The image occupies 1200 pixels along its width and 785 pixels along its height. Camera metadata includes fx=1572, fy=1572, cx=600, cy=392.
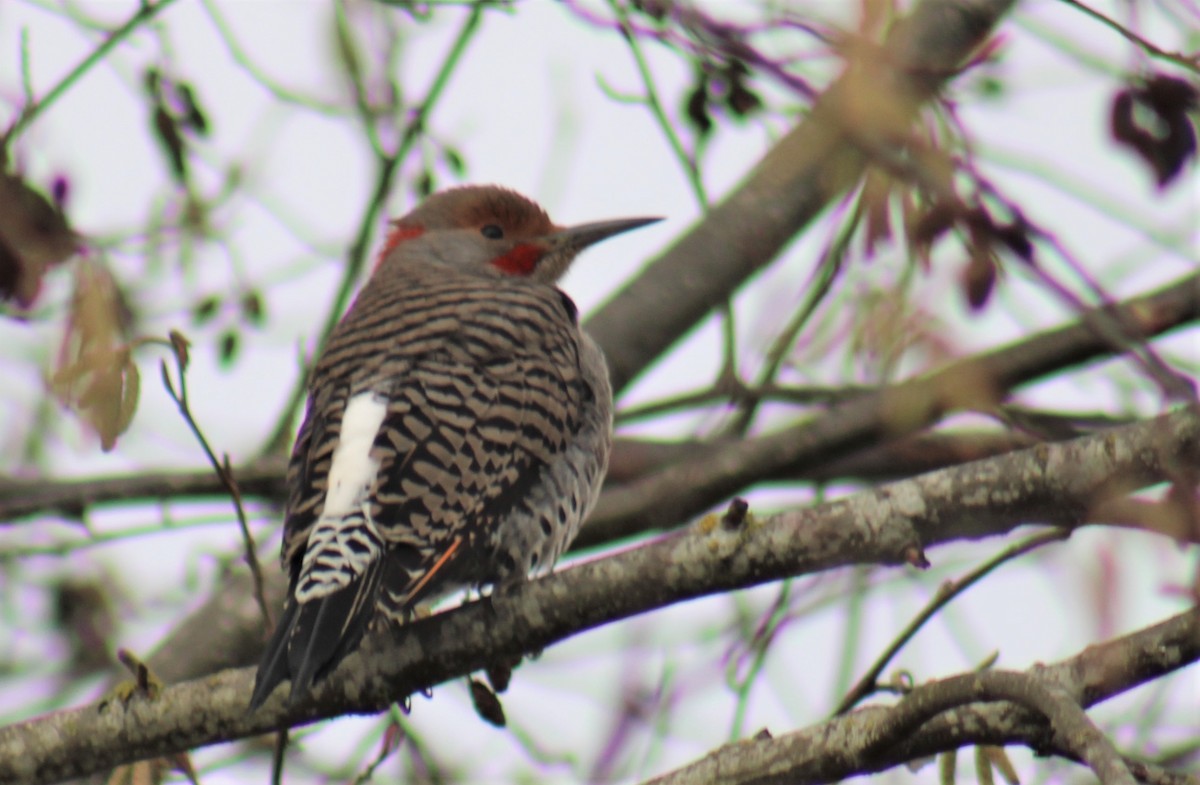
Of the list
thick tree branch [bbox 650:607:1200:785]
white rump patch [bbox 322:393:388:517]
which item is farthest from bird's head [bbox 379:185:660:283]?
thick tree branch [bbox 650:607:1200:785]

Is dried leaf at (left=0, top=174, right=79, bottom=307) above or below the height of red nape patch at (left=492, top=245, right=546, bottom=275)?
below

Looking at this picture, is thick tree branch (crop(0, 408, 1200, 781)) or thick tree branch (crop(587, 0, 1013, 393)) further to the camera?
thick tree branch (crop(587, 0, 1013, 393))

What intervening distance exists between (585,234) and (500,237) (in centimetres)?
35

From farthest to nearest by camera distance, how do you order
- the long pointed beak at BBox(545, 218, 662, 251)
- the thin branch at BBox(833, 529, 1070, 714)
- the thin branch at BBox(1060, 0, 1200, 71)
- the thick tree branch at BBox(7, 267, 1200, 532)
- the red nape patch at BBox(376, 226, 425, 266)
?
the red nape patch at BBox(376, 226, 425, 266) → the long pointed beak at BBox(545, 218, 662, 251) → the thick tree branch at BBox(7, 267, 1200, 532) → the thin branch at BBox(833, 529, 1070, 714) → the thin branch at BBox(1060, 0, 1200, 71)

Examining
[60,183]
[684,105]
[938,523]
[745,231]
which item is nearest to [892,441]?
[745,231]

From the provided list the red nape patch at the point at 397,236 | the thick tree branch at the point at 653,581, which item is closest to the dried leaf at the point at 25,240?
the thick tree branch at the point at 653,581

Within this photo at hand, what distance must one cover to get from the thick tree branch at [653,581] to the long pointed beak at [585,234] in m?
2.67

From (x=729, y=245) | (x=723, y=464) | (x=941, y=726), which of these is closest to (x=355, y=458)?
(x=941, y=726)

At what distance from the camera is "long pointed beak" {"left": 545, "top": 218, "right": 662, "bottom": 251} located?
244 inches

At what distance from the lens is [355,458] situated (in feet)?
13.9

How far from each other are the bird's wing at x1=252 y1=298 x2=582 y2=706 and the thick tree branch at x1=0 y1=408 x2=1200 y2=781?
0.59 feet

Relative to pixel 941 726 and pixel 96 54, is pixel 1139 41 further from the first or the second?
pixel 96 54

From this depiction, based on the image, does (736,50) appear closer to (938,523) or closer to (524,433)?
(938,523)

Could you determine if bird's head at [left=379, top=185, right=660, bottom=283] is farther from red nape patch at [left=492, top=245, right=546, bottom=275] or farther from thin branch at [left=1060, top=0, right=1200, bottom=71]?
thin branch at [left=1060, top=0, right=1200, bottom=71]
